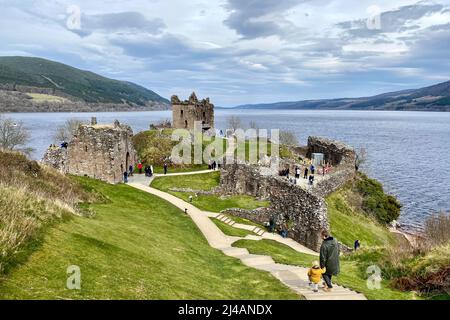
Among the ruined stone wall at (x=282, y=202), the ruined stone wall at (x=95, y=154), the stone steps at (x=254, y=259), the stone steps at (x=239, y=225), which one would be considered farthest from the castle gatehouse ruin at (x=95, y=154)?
the stone steps at (x=254, y=259)

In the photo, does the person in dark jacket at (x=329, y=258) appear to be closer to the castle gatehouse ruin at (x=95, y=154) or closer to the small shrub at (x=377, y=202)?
the castle gatehouse ruin at (x=95, y=154)

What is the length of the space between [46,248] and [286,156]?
58486 mm

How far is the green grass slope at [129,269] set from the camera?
9.84 meters

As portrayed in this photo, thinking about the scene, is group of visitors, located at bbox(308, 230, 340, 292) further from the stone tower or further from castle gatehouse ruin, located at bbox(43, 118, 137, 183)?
the stone tower

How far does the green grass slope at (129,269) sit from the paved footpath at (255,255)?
848mm

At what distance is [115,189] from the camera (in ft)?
125

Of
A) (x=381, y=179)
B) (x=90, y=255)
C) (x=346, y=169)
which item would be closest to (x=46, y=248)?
(x=90, y=255)

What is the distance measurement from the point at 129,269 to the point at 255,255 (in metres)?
13.1

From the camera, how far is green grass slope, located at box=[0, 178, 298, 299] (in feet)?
32.3

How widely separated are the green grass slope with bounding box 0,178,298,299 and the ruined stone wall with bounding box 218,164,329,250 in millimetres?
13431

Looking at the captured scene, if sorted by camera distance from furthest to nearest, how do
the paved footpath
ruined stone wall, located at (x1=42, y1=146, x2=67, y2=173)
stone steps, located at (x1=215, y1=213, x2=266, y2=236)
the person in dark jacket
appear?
ruined stone wall, located at (x1=42, y1=146, x2=67, y2=173), stone steps, located at (x1=215, y1=213, x2=266, y2=236), the person in dark jacket, the paved footpath

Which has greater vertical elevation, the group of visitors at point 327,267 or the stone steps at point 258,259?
the group of visitors at point 327,267
